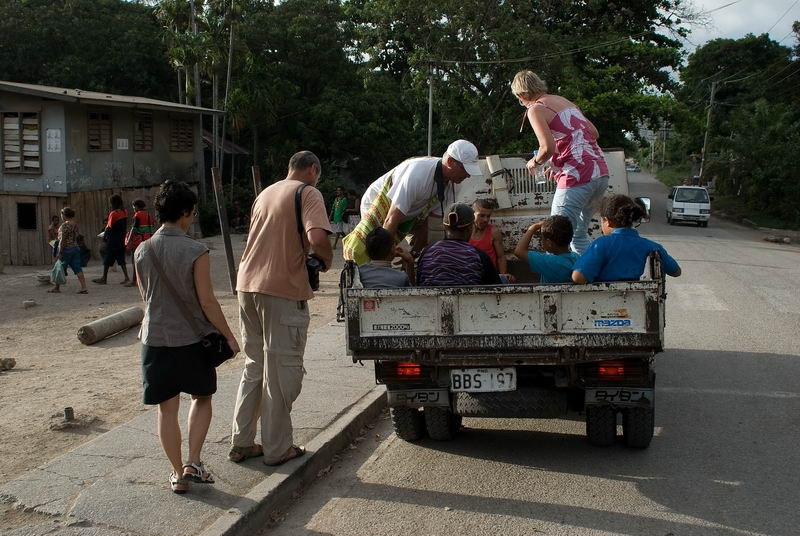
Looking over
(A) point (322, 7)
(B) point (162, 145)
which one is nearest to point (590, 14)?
(A) point (322, 7)

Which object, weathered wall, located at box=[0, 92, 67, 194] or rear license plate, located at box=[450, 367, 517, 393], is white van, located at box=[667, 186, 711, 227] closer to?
weathered wall, located at box=[0, 92, 67, 194]

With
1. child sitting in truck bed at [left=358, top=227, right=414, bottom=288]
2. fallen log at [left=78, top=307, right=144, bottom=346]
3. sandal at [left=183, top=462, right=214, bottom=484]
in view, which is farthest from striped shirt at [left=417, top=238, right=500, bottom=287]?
fallen log at [left=78, top=307, right=144, bottom=346]

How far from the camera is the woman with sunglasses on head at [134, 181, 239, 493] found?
4734 millimetres

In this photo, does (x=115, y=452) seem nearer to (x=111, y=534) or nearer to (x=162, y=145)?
(x=111, y=534)

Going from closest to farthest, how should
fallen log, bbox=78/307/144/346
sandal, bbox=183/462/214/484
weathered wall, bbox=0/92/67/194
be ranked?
sandal, bbox=183/462/214/484 → fallen log, bbox=78/307/144/346 → weathered wall, bbox=0/92/67/194

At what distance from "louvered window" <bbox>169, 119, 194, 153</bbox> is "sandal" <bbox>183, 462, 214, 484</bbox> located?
2433 cm

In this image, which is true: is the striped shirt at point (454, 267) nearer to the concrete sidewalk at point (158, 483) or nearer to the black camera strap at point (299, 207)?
the black camera strap at point (299, 207)

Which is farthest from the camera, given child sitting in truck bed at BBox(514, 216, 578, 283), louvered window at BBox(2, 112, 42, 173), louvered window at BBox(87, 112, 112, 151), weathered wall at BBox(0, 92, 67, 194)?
louvered window at BBox(87, 112, 112, 151)

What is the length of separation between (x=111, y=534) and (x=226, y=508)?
2.07 feet

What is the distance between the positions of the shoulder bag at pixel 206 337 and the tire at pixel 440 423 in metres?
1.78

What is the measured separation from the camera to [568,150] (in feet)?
22.6

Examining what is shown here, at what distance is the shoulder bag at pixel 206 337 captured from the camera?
4.74 metres

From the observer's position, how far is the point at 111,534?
168 inches

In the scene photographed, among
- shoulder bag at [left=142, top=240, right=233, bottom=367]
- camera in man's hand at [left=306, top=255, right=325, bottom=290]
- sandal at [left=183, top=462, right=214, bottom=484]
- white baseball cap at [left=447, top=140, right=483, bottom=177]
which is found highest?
white baseball cap at [left=447, top=140, right=483, bottom=177]
